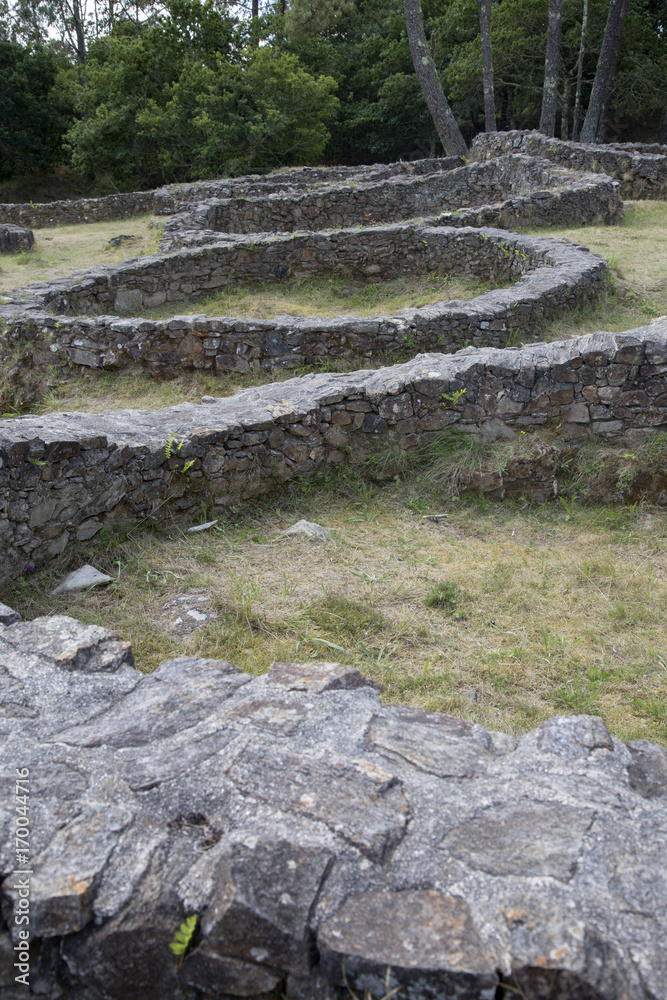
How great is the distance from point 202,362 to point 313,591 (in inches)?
179

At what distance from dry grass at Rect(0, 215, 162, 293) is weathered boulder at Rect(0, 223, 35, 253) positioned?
0.20 metres

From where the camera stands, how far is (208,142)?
2186 cm

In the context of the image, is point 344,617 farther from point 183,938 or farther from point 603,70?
point 603,70

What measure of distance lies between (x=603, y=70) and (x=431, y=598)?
21298 mm

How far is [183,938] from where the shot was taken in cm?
168

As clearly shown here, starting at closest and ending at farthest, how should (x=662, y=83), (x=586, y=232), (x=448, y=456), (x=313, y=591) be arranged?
(x=313, y=591) < (x=448, y=456) < (x=586, y=232) < (x=662, y=83)

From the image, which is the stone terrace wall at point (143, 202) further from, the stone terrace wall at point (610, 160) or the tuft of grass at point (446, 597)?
the tuft of grass at point (446, 597)

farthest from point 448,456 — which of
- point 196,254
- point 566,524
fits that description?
point 196,254

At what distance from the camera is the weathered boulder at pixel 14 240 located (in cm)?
1503

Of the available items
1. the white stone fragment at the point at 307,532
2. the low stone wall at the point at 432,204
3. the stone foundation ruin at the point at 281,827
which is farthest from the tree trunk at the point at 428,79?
the stone foundation ruin at the point at 281,827

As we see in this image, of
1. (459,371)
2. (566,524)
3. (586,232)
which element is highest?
(586,232)

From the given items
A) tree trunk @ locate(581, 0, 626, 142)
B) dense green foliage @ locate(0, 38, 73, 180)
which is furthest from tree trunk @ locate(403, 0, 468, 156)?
dense green foliage @ locate(0, 38, 73, 180)

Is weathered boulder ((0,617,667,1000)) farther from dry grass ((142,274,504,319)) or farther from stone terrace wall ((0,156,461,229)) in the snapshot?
stone terrace wall ((0,156,461,229))

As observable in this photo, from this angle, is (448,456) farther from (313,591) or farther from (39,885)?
(39,885)
